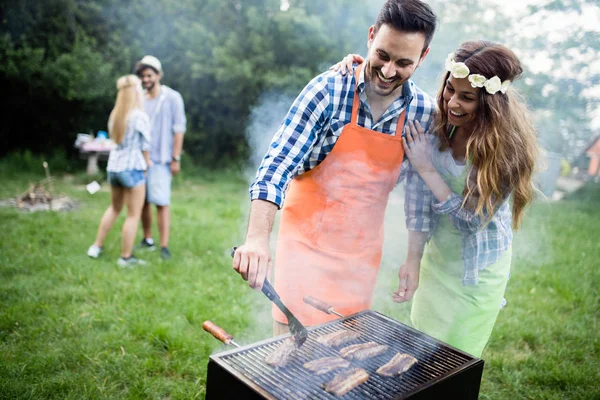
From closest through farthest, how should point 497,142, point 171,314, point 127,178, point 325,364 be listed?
1. point 325,364
2. point 497,142
3. point 171,314
4. point 127,178

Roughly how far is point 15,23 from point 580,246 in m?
11.9

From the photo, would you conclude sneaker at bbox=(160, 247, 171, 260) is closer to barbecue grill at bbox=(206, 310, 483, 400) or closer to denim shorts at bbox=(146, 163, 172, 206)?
denim shorts at bbox=(146, 163, 172, 206)

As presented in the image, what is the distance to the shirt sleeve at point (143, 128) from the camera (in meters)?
4.89

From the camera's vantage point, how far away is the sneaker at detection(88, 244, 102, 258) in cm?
497

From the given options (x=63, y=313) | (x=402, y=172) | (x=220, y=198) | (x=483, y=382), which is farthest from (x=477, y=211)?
(x=220, y=198)

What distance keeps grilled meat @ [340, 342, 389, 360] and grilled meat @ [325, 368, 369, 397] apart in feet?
0.31

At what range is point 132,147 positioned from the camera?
4855 mm

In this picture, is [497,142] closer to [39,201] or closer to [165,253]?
[165,253]

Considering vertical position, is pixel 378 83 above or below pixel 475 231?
above

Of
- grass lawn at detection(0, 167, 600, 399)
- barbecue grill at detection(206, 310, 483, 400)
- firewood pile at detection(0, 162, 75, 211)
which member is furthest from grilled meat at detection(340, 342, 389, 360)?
firewood pile at detection(0, 162, 75, 211)

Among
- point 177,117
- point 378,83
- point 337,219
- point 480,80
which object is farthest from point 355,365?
point 177,117

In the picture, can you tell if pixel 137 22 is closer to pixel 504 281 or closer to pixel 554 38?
pixel 554 38

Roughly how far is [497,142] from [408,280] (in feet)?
3.06

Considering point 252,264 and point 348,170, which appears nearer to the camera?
point 252,264
